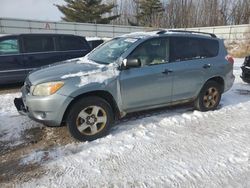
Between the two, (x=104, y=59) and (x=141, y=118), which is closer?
(x=104, y=59)

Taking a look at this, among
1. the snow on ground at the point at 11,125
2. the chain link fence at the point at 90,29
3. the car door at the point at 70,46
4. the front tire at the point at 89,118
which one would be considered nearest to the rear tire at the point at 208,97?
the front tire at the point at 89,118

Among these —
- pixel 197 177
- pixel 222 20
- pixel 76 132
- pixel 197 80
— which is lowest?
pixel 197 177

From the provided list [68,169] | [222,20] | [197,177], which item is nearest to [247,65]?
[197,177]

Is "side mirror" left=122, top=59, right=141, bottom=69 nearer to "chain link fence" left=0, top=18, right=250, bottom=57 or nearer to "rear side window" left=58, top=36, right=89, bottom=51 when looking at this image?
"rear side window" left=58, top=36, right=89, bottom=51

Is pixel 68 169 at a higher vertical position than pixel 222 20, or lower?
lower

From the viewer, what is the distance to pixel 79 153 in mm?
3920

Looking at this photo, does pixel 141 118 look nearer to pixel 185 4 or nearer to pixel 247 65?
pixel 247 65

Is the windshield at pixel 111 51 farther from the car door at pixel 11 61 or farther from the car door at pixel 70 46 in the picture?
the car door at pixel 11 61

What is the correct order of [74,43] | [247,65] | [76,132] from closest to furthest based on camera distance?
1. [76,132]
2. [247,65]
3. [74,43]

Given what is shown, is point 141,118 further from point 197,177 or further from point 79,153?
point 197,177

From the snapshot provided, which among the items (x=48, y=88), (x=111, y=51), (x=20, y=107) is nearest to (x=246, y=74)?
(x=111, y=51)

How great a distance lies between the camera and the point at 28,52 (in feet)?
26.2

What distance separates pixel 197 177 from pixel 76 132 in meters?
1.93

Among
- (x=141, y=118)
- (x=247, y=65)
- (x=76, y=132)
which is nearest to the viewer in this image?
(x=76, y=132)
